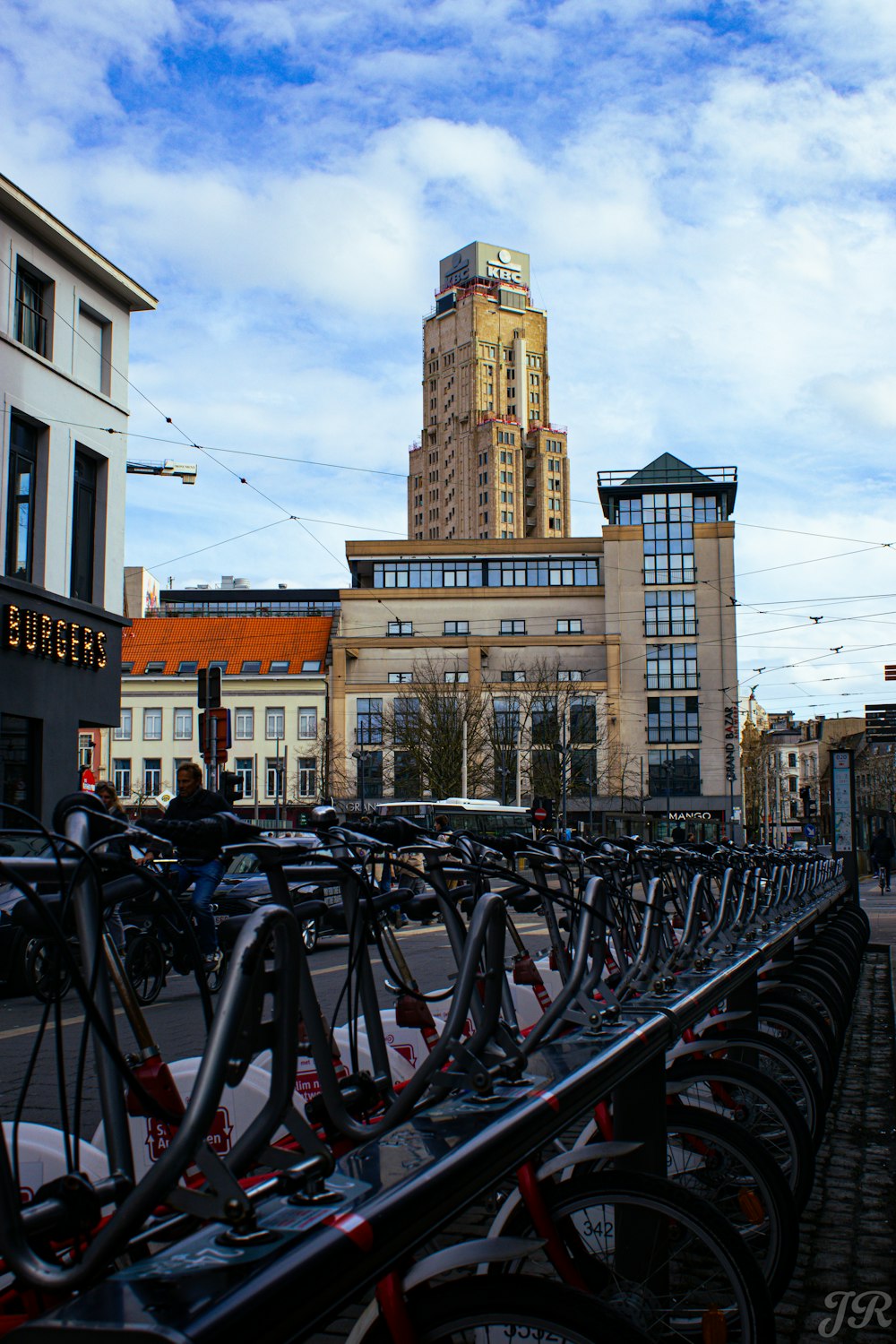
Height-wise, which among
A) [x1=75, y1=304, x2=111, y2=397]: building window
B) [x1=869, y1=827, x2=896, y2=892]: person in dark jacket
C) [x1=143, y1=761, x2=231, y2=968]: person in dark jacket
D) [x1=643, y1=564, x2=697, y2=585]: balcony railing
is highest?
[x1=643, y1=564, x2=697, y2=585]: balcony railing

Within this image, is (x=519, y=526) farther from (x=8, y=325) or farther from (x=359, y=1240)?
(x=359, y=1240)

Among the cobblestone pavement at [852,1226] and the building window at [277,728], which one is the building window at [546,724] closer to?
the building window at [277,728]

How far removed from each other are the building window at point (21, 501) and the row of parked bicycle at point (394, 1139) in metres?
20.8

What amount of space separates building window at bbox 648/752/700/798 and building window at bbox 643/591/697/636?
7461mm

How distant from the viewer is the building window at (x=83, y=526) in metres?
25.8

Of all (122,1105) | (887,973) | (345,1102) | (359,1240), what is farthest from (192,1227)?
(887,973)

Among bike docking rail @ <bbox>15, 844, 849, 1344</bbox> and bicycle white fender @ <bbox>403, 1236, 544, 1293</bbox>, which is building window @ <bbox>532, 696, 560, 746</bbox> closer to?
bike docking rail @ <bbox>15, 844, 849, 1344</bbox>

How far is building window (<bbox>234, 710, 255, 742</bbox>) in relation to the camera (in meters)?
81.4

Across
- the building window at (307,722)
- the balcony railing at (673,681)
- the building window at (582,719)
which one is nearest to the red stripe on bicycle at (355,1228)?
the building window at (582,719)

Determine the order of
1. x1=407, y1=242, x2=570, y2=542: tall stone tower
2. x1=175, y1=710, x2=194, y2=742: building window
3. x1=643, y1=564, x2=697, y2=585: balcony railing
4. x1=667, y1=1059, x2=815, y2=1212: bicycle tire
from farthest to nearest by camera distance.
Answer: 1. x1=407, y1=242, x2=570, y2=542: tall stone tower
2. x1=643, y1=564, x2=697, y2=585: balcony railing
3. x1=175, y1=710, x2=194, y2=742: building window
4. x1=667, y1=1059, x2=815, y2=1212: bicycle tire

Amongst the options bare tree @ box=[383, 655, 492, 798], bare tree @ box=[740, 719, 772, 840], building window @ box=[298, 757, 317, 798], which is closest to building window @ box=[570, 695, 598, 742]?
bare tree @ box=[383, 655, 492, 798]

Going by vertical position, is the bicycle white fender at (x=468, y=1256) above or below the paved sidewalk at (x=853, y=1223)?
above

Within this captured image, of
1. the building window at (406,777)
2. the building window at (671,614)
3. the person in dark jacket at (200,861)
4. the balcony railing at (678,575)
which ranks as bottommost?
the person in dark jacket at (200,861)

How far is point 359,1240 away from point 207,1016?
620 millimetres
